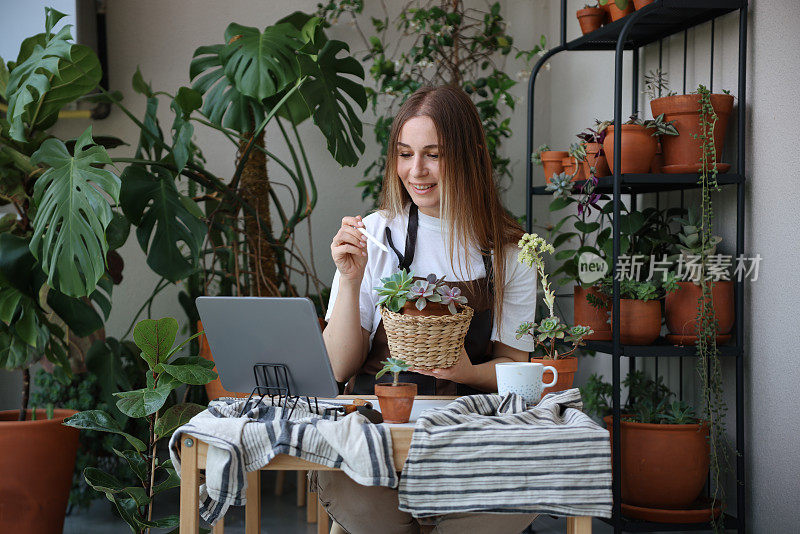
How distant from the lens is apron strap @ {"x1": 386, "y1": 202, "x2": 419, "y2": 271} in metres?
1.87

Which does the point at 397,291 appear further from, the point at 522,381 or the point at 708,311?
the point at 708,311

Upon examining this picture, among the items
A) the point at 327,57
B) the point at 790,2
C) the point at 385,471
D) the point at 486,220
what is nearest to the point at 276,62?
the point at 327,57

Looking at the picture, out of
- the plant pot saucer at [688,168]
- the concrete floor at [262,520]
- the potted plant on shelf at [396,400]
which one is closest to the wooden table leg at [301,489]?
the concrete floor at [262,520]

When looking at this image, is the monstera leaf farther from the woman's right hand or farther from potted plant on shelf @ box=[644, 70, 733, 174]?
potted plant on shelf @ box=[644, 70, 733, 174]

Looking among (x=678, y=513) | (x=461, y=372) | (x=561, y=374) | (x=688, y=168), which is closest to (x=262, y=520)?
(x=678, y=513)

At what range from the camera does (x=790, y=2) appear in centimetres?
216

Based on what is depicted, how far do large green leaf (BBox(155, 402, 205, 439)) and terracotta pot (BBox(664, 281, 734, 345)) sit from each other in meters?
1.43

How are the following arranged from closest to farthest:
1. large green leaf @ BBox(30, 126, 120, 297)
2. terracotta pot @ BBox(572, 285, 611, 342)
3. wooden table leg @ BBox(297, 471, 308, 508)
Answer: large green leaf @ BBox(30, 126, 120, 297), terracotta pot @ BBox(572, 285, 611, 342), wooden table leg @ BBox(297, 471, 308, 508)

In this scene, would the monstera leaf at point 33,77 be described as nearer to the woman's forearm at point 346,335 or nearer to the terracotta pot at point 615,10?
the woman's forearm at point 346,335

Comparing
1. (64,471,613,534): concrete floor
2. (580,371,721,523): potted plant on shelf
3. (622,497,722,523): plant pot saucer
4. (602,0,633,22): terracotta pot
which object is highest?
(602,0,633,22): terracotta pot

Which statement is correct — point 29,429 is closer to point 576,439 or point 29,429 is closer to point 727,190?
point 576,439

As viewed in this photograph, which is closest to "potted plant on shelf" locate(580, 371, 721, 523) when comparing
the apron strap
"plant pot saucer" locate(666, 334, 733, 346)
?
"plant pot saucer" locate(666, 334, 733, 346)

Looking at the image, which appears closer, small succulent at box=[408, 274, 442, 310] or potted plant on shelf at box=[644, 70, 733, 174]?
small succulent at box=[408, 274, 442, 310]

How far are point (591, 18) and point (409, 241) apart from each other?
132 cm
